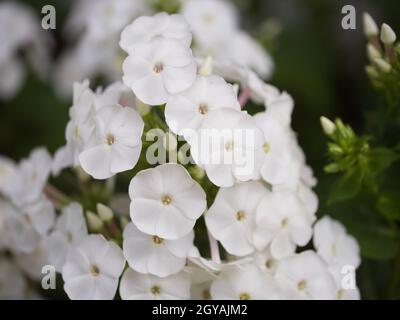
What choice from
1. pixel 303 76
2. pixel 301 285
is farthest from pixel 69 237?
pixel 303 76

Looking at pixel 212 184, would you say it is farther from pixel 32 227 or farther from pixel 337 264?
pixel 32 227

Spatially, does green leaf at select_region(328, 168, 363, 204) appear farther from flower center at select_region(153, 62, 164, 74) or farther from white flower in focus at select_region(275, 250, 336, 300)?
flower center at select_region(153, 62, 164, 74)

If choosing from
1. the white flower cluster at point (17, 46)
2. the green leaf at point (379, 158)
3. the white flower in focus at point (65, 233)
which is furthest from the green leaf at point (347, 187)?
the white flower cluster at point (17, 46)

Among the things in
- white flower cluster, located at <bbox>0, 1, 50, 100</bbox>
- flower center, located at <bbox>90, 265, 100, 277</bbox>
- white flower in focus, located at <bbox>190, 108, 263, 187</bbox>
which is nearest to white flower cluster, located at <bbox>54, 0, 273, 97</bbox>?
white flower cluster, located at <bbox>0, 1, 50, 100</bbox>

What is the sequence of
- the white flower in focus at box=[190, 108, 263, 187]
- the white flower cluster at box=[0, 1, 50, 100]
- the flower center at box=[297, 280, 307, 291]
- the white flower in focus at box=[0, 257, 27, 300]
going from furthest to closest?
the white flower cluster at box=[0, 1, 50, 100] < the white flower in focus at box=[0, 257, 27, 300] < the flower center at box=[297, 280, 307, 291] < the white flower in focus at box=[190, 108, 263, 187]

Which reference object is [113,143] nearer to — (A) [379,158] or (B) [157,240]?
(B) [157,240]

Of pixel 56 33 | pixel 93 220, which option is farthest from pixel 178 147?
pixel 56 33

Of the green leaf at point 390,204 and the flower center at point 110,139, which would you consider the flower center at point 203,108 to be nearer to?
the flower center at point 110,139
